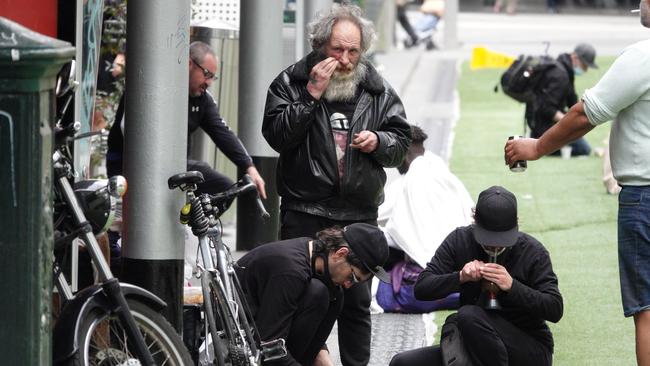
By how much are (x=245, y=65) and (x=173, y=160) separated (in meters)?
3.61

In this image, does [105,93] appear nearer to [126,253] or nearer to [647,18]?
[126,253]

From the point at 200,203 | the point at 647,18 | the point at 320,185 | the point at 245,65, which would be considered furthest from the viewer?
the point at 245,65

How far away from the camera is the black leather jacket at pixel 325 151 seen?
641 cm

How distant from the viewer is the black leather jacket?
641 cm

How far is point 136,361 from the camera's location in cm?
479

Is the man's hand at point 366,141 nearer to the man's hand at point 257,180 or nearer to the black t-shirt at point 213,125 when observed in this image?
the man's hand at point 257,180

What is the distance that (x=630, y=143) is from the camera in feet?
18.5

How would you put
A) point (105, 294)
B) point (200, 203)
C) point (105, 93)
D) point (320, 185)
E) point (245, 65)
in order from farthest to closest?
point (105, 93), point (245, 65), point (320, 185), point (200, 203), point (105, 294)

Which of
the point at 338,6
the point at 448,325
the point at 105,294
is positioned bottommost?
the point at 448,325

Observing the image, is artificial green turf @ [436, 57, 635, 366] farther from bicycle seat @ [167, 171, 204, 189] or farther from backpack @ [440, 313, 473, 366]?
bicycle seat @ [167, 171, 204, 189]

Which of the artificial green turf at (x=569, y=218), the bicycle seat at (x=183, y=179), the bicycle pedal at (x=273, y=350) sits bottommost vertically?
the artificial green turf at (x=569, y=218)

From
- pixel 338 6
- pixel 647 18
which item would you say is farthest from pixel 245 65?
pixel 647 18

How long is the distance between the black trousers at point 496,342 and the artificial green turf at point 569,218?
134 centimetres

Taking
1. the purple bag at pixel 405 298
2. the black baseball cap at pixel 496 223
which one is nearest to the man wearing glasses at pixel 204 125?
the purple bag at pixel 405 298
